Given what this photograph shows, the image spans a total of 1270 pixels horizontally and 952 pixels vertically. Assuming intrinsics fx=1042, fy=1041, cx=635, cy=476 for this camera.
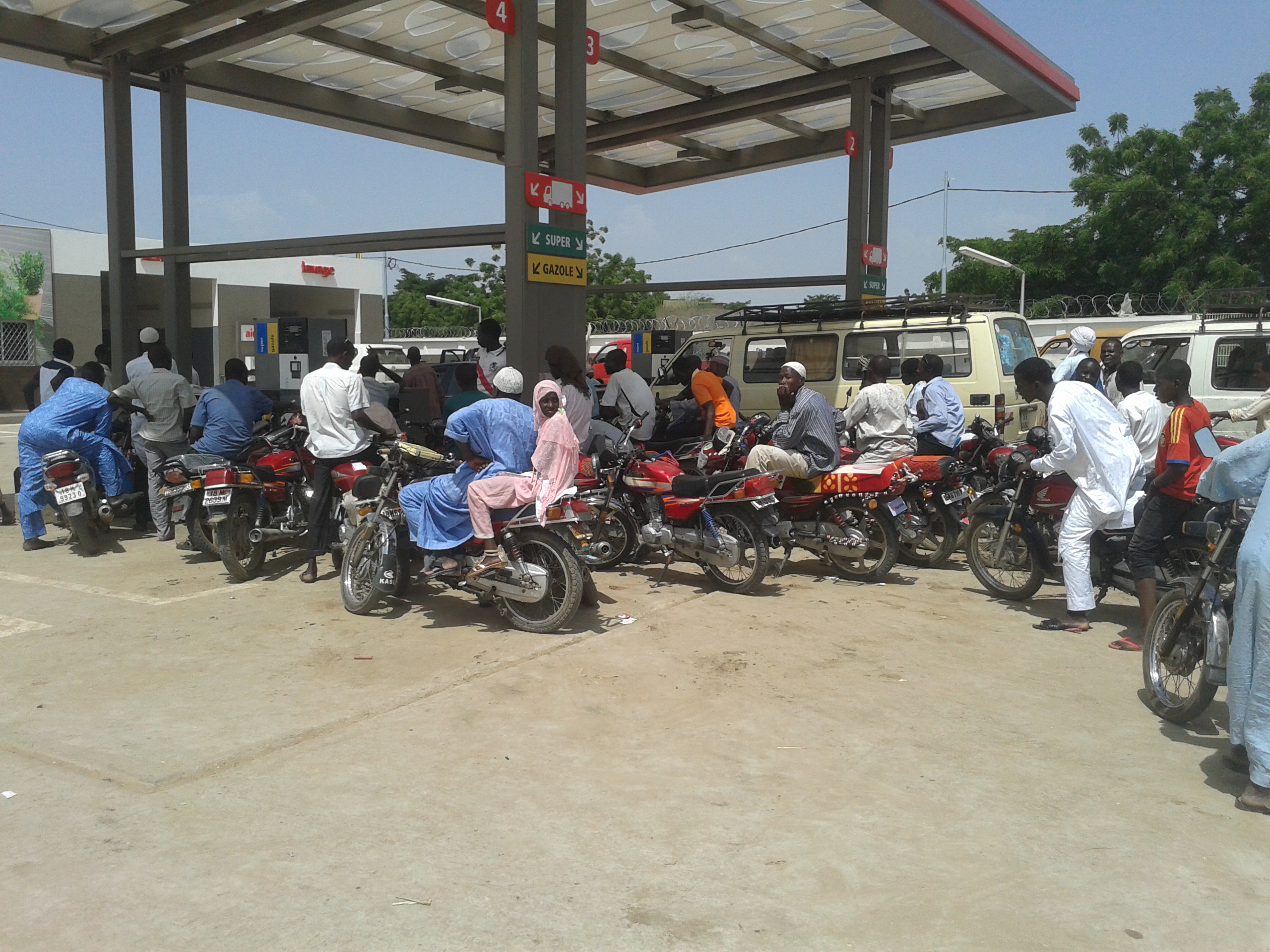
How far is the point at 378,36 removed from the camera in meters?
11.5

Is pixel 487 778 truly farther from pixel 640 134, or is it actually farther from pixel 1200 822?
pixel 640 134

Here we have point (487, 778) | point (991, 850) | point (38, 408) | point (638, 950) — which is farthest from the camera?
point (38, 408)

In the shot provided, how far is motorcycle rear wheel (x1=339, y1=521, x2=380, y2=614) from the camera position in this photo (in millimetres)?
6703

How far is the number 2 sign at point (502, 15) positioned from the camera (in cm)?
828

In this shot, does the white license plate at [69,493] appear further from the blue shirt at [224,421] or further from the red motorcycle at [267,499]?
the red motorcycle at [267,499]

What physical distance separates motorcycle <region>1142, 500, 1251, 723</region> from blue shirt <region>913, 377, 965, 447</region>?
13.5 feet

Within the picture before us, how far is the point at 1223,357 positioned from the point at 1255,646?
7202 millimetres

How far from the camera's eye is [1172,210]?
33875 mm

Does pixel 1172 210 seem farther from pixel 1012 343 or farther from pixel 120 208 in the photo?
pixel 120 208

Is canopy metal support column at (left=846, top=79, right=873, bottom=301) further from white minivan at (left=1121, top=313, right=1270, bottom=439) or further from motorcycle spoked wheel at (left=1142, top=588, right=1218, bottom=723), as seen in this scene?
motorcycle spoked wheel at (left=1142, top=588, right=1218, bottom=723)

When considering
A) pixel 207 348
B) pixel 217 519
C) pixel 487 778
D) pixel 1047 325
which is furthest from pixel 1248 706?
pixel 1047 325

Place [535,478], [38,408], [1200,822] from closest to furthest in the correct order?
1. [1200,822]
2. [535,478]
3. [38,408]

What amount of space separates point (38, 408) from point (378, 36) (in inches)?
214

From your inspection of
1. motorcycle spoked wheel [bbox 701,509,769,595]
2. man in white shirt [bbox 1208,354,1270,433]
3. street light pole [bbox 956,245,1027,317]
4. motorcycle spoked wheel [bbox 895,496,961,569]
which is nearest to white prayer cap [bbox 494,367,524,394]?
motorcycle spoked wheel [bbox 701,509,769,595]
